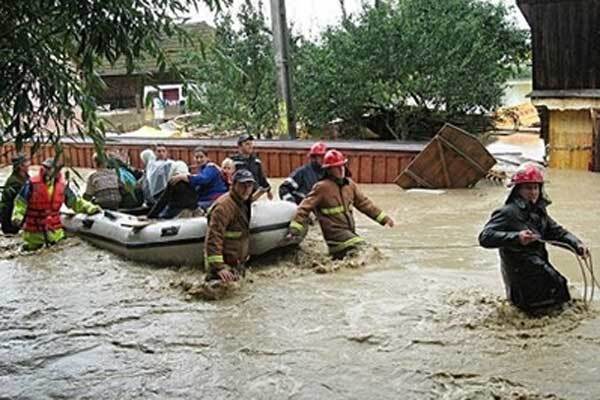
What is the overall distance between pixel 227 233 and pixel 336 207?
1223 millimetres

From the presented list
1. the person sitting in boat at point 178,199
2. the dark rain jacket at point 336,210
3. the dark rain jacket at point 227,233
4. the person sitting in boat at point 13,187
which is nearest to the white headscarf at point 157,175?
the person sitting in boat at point 178,199

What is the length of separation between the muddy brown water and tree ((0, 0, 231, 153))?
2336 mm

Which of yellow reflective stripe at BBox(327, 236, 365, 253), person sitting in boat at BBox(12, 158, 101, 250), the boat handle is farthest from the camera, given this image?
person sitting in boat at BBox(12, 158, 101, 250)

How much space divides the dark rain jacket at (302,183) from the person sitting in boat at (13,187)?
3.22 meters

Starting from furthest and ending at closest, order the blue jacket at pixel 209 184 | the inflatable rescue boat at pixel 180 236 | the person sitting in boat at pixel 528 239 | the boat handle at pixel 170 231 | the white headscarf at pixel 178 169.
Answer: the white headscarf at pixel 178 169 < the blue jacket at pixel 209 184 < the boat handle at pixel 170 231 < the inflatable rescue boat at pixel 180 236 < the person sitting in boat at pixel 528 239

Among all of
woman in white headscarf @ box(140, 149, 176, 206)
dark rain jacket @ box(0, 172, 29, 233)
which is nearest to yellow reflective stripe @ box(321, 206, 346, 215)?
woman in white headscarf @ box(140, 149, 176, 206)

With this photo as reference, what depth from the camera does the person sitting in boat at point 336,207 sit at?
820 centimetres

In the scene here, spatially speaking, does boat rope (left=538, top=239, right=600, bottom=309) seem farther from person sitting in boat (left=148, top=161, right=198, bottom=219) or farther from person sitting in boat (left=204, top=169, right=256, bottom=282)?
person sitting in boat (left=148, top=161, right=198, bottom=219)

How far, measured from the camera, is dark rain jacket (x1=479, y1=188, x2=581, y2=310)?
5754 mm

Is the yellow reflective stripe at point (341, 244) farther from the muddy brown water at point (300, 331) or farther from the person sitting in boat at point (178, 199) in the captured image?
the person sitting in boat at point (178, 199)

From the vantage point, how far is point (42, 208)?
32.8 feet

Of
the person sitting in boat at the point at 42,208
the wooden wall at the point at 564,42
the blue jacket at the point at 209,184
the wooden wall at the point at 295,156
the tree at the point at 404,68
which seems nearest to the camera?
the blue jacket at the point at 209,184

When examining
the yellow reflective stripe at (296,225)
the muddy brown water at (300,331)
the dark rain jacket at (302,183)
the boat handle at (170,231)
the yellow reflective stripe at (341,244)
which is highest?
the dark rain jacket at (302,183)

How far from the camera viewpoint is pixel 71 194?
33.8 ft
